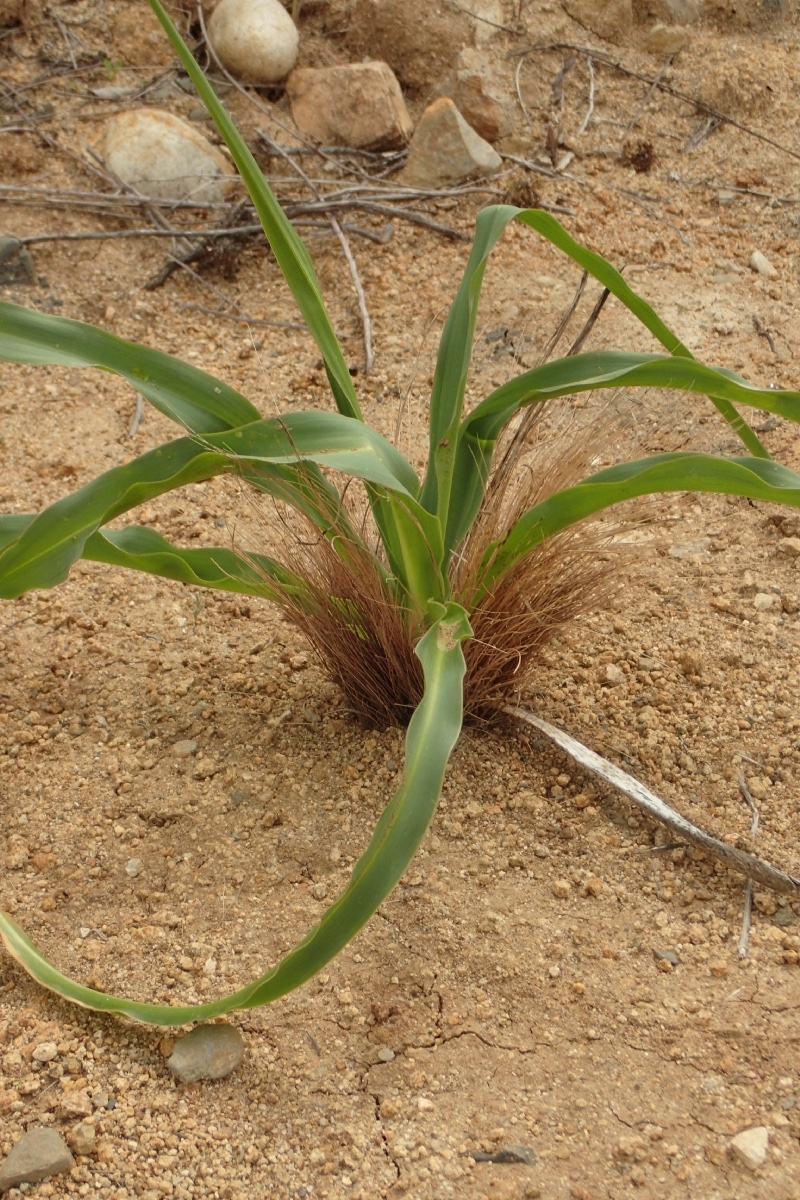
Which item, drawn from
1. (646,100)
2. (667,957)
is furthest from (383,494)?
(646,100)

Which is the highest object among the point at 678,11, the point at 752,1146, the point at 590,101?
the point at 678,11

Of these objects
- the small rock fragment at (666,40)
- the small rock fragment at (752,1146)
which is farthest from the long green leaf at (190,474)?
the small rock fragment at (666,40)

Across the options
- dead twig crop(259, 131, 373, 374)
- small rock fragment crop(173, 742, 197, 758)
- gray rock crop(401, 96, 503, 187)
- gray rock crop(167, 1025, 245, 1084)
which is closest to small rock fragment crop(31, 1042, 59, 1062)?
gray rock crop(167, 1025, 245, 1084)

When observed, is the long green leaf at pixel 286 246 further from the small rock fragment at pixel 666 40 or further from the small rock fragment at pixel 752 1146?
the small rock fragment at pixel 666 40

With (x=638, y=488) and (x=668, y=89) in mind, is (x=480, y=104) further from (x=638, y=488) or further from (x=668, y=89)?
(x=638, y=488)

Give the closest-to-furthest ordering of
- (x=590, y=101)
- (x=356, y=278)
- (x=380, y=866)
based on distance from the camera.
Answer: (x=380, y=866) → (x=356, y=278) → (x=590, y=101)

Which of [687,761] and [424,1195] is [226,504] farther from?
[424,1195]

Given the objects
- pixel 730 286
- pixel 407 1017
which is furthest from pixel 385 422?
pixel 407 1017
